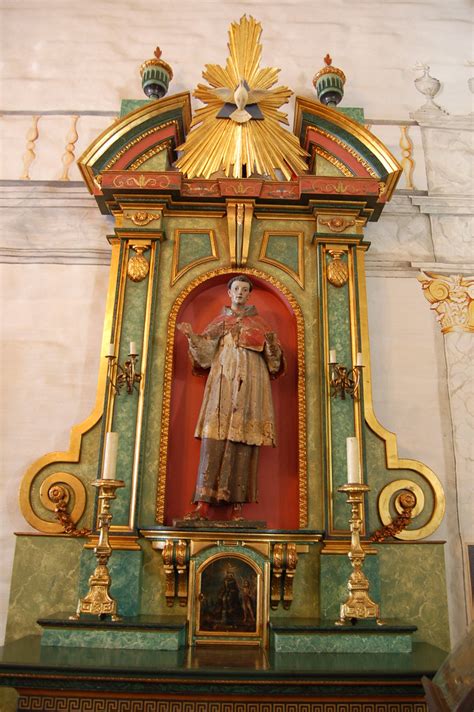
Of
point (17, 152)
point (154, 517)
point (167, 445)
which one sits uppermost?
point (17, 152)

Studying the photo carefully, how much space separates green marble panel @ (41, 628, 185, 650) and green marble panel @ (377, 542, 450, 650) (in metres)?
1.55

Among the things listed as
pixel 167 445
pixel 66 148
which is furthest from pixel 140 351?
pixel 66 148

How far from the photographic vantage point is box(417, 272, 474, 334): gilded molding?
5.41 metres

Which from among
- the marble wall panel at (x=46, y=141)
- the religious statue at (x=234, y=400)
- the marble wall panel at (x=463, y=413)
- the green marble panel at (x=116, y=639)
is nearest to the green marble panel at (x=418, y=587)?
the marble wall panel at (x=463, y=413)

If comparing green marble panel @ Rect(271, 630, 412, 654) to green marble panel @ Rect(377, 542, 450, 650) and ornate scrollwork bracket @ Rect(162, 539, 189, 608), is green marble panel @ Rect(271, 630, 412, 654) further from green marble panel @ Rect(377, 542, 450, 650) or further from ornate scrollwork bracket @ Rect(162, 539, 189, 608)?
ornate scrollwork bracket @ Rect(162, 539, 189, 608)

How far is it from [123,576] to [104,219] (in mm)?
3005

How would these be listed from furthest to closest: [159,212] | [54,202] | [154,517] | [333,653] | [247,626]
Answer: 1. [54,202]
2. [159,212]
3. [154,517]
4. [247,626]
5. [333,653]

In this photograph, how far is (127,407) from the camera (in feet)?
15.4

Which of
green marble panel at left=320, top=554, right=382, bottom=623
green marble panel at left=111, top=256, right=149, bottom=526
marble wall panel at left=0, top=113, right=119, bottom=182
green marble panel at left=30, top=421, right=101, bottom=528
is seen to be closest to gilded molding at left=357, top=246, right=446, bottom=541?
green marble panel at left=320, top=554, right=382, bottom=623

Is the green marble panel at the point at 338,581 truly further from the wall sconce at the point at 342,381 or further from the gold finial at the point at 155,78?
the gold finial at the point at 155,78

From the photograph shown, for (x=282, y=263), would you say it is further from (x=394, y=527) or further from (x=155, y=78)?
(x=394, y=527)

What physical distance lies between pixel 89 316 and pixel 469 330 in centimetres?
313

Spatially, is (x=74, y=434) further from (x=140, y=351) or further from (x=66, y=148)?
(x=66, y=148)

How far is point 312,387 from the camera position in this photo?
485 cm
